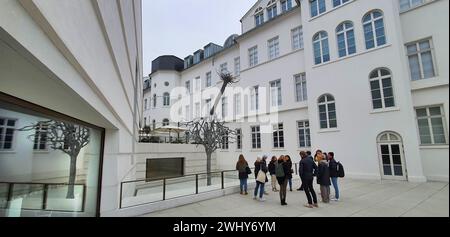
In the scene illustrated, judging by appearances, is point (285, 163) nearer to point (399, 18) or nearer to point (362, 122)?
point (362, 122)

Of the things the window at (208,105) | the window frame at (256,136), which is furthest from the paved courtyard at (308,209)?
the window at (208,105)

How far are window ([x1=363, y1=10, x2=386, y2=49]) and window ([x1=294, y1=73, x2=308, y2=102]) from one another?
16.2 ft

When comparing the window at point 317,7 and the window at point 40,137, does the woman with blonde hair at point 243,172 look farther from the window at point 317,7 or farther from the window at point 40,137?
the window at point 317,7

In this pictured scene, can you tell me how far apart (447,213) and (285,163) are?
7134 mm

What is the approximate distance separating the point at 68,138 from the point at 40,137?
891 mm

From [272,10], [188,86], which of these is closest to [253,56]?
[272,10]

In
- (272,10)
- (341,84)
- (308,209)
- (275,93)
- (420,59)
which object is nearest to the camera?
(308,209)

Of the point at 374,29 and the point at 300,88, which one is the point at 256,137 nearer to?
the point at 300,88

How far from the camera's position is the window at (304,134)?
17163 mm

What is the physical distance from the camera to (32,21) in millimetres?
1437

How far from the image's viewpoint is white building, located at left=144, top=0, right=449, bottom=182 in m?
12.5

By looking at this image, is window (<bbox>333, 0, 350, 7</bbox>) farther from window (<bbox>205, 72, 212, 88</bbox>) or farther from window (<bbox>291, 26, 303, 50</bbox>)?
window (<bbox>205, 72, 212, 88</bbox>)

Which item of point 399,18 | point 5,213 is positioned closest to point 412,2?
point 399,18

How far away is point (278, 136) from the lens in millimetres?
18938
